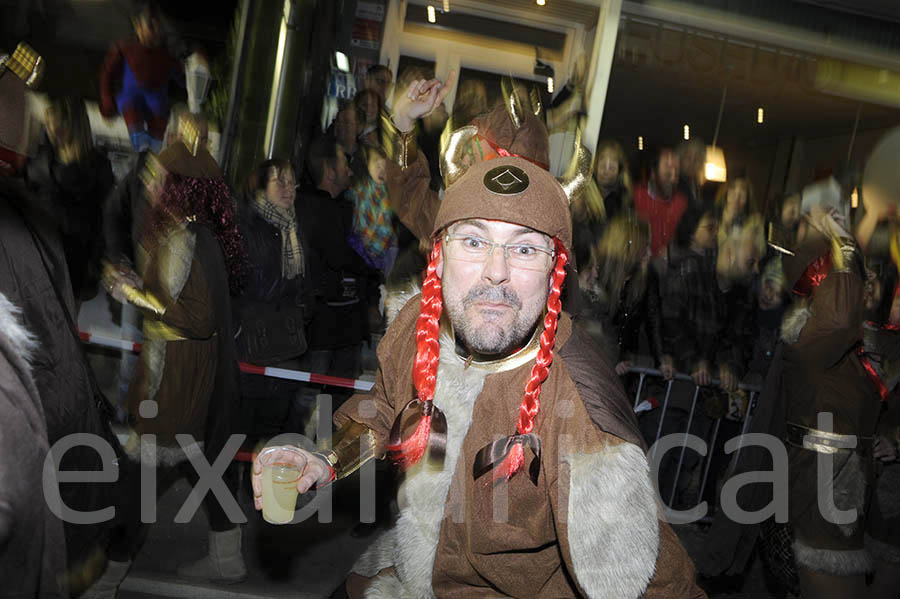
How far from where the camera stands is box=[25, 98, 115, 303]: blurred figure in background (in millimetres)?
4953

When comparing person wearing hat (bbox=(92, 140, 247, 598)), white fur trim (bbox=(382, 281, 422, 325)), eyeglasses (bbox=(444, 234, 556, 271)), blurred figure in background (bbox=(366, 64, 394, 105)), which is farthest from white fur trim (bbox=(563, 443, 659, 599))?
blurred figure in background (bbox=(366, 64, 394, 105))

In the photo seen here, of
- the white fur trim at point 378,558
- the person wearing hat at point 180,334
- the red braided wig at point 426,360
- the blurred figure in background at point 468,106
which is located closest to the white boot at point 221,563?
the person wearing hat at point 180,334

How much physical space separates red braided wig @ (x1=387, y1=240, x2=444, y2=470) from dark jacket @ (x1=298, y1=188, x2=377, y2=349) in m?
2.47

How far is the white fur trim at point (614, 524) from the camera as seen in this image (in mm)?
1907

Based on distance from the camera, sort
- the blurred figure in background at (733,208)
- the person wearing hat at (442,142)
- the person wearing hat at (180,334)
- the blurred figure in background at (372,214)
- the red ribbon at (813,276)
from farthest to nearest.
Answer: the blurred figure in background at (733,208)
the blurred figure in background at (372,214)
the red ribbon at (813,276)
the person wearing hat at (180,334)
the person wearing hat at (442,142)

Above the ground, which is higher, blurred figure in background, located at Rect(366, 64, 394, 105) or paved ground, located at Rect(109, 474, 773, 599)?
blurred figure in background, located at Rect(366, 64, 394, 105)

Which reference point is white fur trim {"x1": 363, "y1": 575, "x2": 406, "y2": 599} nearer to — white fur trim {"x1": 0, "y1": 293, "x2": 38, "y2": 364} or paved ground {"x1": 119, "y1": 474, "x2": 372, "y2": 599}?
white fur trim {"x1": 0, "y1": 293, "x2": 38, "y2": 364}

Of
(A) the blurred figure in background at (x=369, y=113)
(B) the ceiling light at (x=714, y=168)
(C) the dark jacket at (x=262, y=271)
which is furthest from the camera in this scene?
(B) the ceiling light at (x=714, y=168)

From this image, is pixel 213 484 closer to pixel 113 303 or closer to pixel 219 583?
pixel 219 583

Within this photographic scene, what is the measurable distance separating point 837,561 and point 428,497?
8.11 feet

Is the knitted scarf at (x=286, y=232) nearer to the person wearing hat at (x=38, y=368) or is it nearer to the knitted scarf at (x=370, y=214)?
the knitted scarf at (x=370, y=214)

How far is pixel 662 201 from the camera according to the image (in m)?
5.77

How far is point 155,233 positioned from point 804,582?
363 cm

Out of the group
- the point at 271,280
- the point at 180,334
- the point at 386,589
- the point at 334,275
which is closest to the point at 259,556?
the point at 180,334
